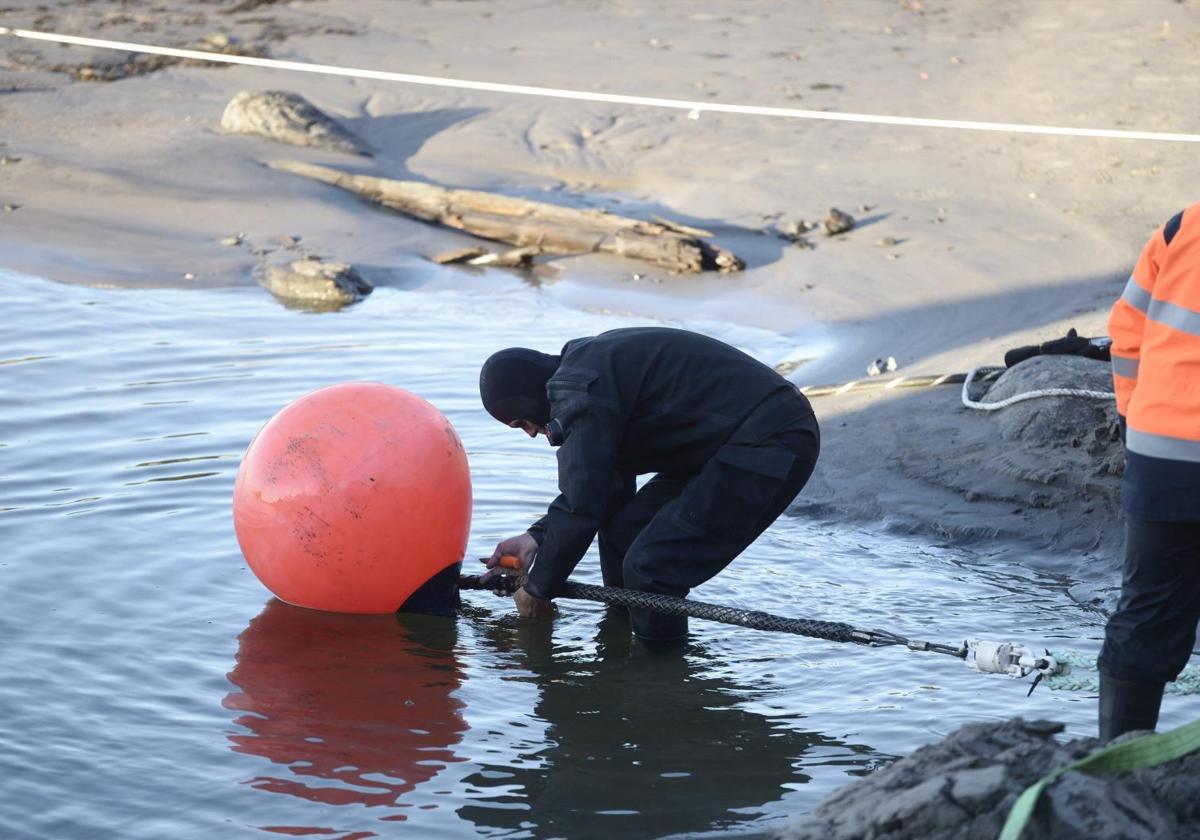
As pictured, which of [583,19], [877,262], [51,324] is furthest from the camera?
[583,19]

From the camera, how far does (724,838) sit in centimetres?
428

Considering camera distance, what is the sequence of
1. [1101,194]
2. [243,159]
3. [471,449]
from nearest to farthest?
1. [471,449]
2. [1101,194]
3. [243,159]

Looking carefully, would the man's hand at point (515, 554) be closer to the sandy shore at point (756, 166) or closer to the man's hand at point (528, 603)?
the man's hand at point (528, 603)

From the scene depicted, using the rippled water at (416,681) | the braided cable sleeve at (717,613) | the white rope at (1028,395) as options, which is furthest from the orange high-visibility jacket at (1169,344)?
the white rope at (1028,395)

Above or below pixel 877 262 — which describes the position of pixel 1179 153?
above

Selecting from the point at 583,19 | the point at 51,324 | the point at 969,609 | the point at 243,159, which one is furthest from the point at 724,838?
the point at 583,19

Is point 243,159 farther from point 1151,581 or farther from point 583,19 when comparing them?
point 1151,581

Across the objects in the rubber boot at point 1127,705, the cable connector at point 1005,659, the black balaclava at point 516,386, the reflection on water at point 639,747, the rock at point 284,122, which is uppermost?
the rock at point 284,122

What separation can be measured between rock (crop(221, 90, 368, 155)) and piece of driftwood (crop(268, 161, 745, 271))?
705mm

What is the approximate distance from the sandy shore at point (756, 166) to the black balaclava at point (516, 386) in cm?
287

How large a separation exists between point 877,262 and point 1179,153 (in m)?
3.45

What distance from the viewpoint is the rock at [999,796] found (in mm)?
3141

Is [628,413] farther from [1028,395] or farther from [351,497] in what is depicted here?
[1028,395]

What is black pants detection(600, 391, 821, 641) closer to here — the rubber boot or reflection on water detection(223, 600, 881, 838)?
reflection on water detection(223, 600, 881, 838)
